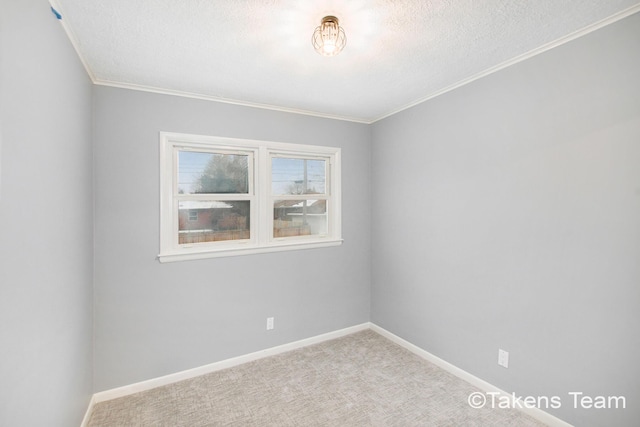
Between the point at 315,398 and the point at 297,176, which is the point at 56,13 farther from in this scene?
the point at 315,398

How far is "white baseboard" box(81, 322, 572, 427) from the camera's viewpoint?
2124 millimetres

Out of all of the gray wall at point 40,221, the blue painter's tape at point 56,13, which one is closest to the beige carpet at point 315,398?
the gray wall at point 40,221

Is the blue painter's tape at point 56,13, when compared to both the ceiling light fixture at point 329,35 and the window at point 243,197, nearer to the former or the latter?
the window at point 243,197

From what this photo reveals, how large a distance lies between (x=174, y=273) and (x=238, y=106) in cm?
161

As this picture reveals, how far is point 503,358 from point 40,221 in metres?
2.96

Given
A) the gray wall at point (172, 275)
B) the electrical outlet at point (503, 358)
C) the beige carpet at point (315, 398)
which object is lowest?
the beige carpet at point (315, 398)

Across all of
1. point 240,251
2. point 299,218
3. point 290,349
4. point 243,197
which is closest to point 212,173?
point 243,197

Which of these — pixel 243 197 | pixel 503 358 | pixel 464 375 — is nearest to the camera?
pixel 503 358

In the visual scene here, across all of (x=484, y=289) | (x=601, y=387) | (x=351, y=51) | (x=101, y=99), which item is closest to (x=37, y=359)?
(x=101, y=99)

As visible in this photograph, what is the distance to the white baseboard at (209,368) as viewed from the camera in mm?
2424

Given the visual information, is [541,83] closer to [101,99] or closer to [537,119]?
[537,119]

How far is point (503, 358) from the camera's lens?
2.31 metres

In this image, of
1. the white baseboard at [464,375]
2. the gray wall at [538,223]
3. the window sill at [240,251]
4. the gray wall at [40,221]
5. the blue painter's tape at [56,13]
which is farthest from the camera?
the window sill at [240,251]

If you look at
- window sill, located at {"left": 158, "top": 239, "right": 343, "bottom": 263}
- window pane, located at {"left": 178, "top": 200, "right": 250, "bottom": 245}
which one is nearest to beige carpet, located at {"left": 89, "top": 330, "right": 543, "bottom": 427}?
window sill, located at {"left": 158, "top": 239, "right": 343, "bottom": 263}
